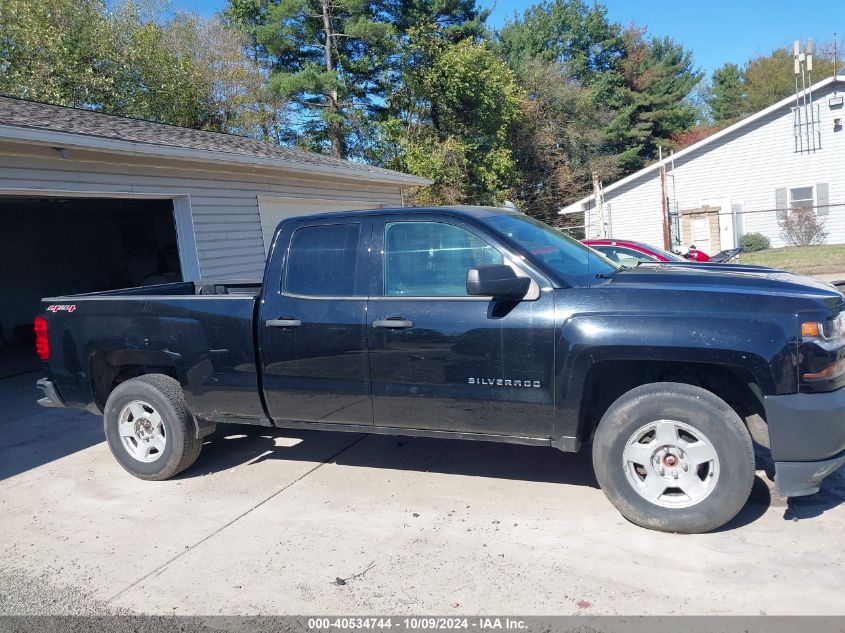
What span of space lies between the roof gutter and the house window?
58.8ft

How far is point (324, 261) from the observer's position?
4.34 m

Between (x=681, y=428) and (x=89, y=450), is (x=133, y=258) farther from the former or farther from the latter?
(x=681, y=428)

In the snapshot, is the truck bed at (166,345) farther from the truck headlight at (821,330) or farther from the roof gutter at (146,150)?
the truck headlight at (821,330)

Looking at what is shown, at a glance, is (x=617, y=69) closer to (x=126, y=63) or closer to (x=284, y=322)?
(x=126, y=63)

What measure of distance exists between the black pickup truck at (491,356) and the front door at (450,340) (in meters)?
0.01

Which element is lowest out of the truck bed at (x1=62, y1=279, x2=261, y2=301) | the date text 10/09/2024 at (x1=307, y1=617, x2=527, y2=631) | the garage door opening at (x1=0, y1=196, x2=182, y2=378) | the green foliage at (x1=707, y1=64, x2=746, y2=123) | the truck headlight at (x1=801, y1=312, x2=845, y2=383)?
the date text 10/09/2024 at (x1=307, y1=617, x2=527, y2=631)

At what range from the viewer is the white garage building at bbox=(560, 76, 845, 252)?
72.6 feet

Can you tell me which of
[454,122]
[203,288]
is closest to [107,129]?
[203,288]

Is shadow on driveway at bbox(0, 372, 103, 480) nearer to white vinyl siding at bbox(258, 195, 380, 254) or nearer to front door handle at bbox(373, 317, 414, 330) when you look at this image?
front door handle at bbox(373, 317, 414, 330)

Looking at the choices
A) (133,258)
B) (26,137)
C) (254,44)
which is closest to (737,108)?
(254,44)

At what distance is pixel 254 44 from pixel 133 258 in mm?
17270

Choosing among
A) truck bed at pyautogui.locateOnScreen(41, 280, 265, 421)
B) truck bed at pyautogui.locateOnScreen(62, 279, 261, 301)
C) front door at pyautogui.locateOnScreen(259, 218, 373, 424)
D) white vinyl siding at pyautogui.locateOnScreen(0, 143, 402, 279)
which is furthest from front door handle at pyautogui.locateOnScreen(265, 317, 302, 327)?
white vinyl siding at pyautogui.locateOnScreen(0, 143, 402, 279)

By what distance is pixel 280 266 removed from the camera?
14.5 ft

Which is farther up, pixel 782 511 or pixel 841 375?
pixel 841 375
